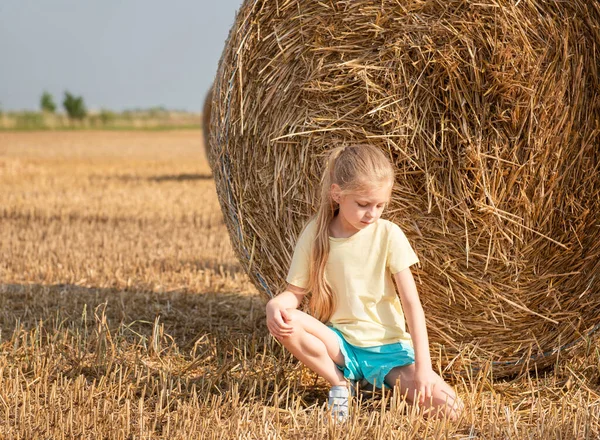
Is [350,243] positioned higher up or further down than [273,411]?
higher up

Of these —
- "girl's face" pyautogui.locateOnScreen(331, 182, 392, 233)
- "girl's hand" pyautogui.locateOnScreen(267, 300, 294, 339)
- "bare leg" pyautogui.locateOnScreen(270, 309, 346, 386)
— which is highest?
"girl's face" pyautogui.locateOnScreen(331, 182, 392, 233)

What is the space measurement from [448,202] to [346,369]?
816 millimetres

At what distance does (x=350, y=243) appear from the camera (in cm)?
317

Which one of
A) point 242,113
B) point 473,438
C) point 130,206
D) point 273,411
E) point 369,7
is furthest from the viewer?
point 130,206

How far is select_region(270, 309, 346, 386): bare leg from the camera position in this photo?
119 inches

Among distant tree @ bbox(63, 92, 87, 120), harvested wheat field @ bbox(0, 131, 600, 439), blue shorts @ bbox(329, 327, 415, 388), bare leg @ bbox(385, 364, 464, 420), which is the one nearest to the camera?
harvested wheat field @ bbox(0, 131, 600, 439)

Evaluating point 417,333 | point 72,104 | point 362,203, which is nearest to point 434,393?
point 417,333

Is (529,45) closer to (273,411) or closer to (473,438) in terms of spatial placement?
(473,438)

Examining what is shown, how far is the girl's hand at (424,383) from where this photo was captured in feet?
9.73

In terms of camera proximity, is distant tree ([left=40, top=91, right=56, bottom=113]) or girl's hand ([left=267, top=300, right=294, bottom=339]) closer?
girl's hand ([left=267, top=300, right=294, bottom=339])

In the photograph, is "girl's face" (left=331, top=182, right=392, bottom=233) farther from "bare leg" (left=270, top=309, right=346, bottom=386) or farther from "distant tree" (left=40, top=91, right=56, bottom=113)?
"distant tree" (left=40, top=91, right=56, bottom=113)

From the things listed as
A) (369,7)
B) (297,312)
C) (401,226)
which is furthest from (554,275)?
(369,7)

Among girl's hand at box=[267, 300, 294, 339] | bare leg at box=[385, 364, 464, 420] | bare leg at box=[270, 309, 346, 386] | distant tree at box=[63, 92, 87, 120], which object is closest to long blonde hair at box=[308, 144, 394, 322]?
bare leg at box=[270, 309, 346, 386]

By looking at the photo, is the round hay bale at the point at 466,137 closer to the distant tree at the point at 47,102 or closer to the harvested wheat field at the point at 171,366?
the harvested wheat field at the point at 171,366
